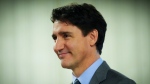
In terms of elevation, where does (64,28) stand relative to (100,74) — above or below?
above

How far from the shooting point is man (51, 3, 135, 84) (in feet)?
4.06

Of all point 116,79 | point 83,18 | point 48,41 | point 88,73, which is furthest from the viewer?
point 48,41

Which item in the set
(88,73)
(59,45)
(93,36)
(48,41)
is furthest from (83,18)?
(48,41)

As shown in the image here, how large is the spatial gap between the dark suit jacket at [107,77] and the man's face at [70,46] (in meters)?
0.14

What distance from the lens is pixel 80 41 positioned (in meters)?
1.27

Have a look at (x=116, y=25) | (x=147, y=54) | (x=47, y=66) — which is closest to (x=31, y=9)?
(x=47, y=66)

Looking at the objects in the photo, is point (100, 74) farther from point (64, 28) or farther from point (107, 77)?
point (64, 28)

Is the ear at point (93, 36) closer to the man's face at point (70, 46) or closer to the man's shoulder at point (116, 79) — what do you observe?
the man's face at point (70, 46)

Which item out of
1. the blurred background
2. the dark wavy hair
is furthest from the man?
the blurred background

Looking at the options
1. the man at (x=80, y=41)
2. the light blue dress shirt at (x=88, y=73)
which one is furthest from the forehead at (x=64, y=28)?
the light blue dress shirt at (x=88, y=73)

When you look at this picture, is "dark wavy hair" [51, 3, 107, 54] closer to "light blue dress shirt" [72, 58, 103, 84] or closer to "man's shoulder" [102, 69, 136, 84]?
"light blue dress shirt" [72, 58, 103, 84]

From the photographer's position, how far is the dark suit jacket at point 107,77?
3.53 feet

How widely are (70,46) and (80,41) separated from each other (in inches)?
2.8

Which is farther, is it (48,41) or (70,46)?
(48,41)
